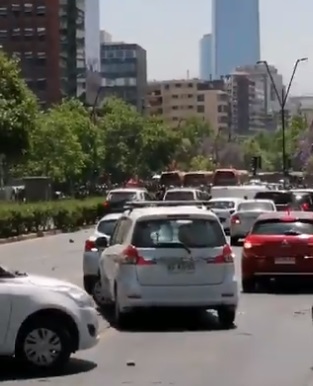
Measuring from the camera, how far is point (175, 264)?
1605 centimetres

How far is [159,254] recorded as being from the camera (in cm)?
1605

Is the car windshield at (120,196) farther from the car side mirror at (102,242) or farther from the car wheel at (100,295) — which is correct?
the car side mirror at (102,242)

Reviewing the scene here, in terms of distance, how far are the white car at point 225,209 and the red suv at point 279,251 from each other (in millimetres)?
22417

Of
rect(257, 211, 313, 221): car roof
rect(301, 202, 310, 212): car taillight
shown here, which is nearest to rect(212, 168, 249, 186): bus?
rect(301, 202, 310, 212): car taillight

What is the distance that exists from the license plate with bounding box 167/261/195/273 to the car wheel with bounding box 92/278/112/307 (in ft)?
7.06

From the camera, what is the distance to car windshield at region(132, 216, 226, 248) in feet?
52.9

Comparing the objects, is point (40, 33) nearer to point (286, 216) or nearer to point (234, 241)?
point (234, 241)

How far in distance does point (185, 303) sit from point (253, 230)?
21.6 ft

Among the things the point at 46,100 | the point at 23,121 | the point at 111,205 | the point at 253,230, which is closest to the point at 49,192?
the point at 23,121

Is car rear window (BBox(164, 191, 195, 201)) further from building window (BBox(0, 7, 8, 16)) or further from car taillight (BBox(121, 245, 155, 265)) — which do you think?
building window (BBox(0, 7, 8, 16))

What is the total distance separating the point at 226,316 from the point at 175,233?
4.62ft

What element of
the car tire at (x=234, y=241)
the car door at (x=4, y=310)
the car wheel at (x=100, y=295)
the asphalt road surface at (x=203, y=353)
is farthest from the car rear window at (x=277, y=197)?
the car door at (x=4, y=310)

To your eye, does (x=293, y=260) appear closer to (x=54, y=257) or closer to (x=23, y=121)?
(x=54, y=257)

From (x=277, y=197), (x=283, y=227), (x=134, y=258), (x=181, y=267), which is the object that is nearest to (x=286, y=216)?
(x=283, y=227)
